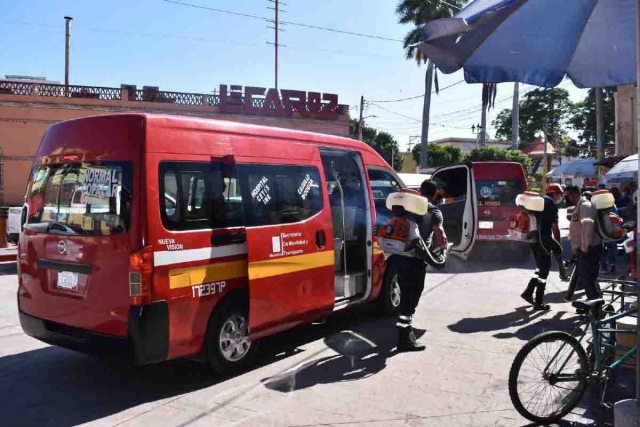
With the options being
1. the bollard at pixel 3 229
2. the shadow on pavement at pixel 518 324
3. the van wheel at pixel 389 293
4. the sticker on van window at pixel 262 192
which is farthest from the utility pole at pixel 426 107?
the sticker on van window at pixel 262 192

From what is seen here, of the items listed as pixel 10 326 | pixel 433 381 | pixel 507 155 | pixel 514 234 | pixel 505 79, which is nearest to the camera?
pixel 505 79

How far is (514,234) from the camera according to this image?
818 centimetres

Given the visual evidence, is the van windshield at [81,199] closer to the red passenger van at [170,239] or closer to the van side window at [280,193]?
the red passenger van at [170,239]

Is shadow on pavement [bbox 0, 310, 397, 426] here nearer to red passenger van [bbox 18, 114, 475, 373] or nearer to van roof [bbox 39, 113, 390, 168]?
red passenger van [bbox 18, 114, 475, 373]

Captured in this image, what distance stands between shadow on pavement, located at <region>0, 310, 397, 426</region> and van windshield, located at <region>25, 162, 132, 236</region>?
132cm

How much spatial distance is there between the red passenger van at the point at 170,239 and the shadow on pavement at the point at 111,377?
40 centimetres

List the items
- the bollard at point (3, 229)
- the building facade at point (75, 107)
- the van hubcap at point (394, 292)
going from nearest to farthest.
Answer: the van hubcap at point (394, 292), the bollard at point (3, 229), the building facade at point (75, 107)

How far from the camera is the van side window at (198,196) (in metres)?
4.39

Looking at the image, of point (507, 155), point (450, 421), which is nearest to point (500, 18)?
point (450, 421)

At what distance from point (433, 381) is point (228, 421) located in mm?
1878

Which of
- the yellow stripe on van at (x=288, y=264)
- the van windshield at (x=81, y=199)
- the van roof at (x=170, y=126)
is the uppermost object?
the van roof at (x=170, y=126)

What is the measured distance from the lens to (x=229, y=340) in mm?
4934

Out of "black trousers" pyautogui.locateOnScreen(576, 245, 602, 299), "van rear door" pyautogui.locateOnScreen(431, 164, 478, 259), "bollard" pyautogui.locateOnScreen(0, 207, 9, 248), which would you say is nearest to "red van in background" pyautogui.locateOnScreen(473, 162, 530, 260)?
"van rear door" pyautogui.locateOnScreen(431, 164, 478, 259)

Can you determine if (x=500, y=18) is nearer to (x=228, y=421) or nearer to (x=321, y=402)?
(x=321, y=402)
